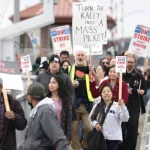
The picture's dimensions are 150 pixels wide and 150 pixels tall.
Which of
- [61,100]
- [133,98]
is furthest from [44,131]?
[133,98]

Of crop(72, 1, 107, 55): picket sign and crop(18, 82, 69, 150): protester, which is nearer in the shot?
crop(18, 82, 69, 150): protester

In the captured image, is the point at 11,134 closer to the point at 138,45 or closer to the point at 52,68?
the point at 52,68

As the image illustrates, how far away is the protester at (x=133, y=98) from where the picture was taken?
1060 cm

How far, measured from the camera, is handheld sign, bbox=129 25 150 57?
39.3 feet

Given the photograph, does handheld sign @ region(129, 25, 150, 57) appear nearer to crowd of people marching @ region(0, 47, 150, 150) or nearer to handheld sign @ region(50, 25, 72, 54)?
crowd of people marching @ region(0, 47, 150, 150)

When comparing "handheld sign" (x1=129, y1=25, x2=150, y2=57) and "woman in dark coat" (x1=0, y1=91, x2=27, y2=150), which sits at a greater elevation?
"handheld sign" (x1=129, y1=25, x2=150, y2=57)

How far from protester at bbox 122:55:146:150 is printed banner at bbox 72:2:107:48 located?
1.00m

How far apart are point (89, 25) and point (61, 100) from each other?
4126mm

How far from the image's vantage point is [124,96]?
385 inches

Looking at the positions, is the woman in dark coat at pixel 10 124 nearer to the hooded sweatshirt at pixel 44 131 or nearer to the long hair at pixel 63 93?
the long hair at pixel 63 93

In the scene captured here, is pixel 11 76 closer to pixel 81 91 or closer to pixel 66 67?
pixel 81 91

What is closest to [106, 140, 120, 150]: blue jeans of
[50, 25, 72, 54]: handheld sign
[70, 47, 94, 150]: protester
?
[70, 47, 94, 150]: protester

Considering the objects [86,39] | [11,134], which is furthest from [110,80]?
[11,134]

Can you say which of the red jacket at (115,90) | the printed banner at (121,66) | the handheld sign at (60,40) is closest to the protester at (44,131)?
the red jacket at (115,90)
